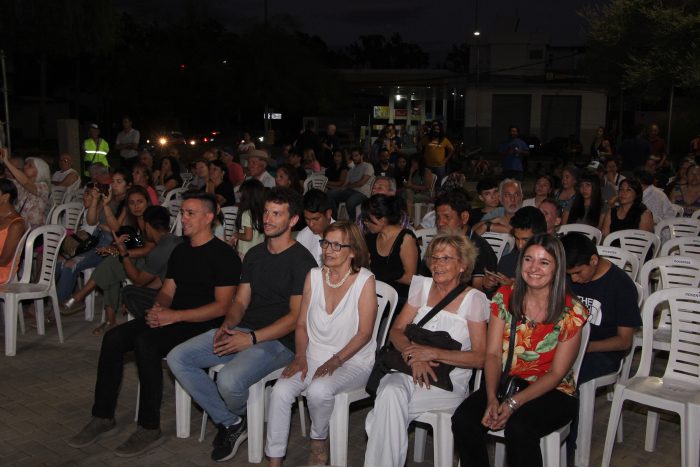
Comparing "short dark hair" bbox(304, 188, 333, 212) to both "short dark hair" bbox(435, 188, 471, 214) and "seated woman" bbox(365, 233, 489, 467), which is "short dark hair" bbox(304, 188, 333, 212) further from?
"seated woman" bbox(365, 233, 489, 467)

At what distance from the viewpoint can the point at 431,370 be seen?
382 cm

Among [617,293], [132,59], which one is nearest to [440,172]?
[617,293]

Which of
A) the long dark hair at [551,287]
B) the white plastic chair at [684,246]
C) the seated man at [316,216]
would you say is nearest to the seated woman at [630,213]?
the white plastic chair at [684,246]

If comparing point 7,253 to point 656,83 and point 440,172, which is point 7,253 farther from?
point 656,83

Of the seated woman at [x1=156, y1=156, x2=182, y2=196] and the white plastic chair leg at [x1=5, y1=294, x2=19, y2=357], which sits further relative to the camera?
the seated woman at [x1=156, y1=156, x2=182, y2=196]

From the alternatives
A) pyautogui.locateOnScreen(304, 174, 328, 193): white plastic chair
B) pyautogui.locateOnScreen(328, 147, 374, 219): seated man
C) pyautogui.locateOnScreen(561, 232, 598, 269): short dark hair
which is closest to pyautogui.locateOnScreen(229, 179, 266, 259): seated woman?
pyautogui.locateOnScreen(561, 232, 598, 269): short dark hair

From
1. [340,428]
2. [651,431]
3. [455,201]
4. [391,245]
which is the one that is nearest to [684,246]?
[455,201]

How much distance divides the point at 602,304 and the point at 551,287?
731mm

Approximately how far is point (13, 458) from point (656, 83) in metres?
12.2

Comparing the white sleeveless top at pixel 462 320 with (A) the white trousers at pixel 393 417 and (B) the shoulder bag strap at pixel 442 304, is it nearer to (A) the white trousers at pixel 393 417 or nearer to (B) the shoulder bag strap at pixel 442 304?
(B) the shoulder bag strap at pixel 442 304

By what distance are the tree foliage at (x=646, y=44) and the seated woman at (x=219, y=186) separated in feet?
25.7

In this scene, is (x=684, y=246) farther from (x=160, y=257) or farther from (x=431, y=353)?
(x=160, y=257)

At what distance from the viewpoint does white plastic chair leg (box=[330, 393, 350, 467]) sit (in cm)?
393

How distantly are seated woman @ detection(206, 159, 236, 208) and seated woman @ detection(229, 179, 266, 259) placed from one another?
2.16m
